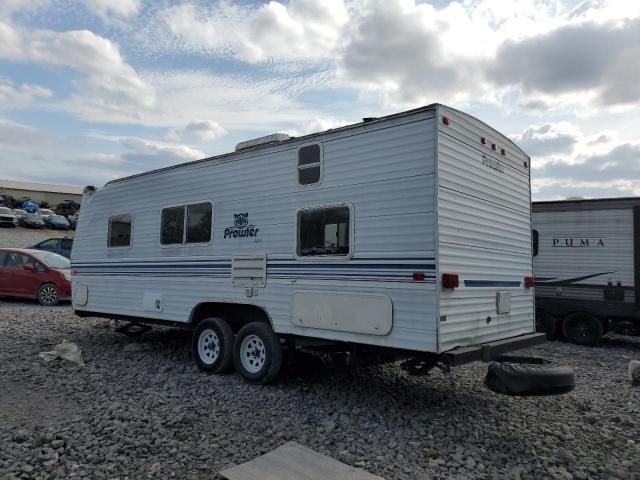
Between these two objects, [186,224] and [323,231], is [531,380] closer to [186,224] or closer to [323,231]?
[323,231]

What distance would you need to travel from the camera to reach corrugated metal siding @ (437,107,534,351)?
4.97 metres

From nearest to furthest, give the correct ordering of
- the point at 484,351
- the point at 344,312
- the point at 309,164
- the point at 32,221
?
1. the point at 484,351
2. the point at 344,312
3. the point at 309,164
4. the point at 32,221

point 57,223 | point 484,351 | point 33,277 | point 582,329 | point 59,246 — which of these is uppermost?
point 57,223

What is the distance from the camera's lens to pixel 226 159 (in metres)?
6.89

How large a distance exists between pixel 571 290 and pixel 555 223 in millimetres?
1316

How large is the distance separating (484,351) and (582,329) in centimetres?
600

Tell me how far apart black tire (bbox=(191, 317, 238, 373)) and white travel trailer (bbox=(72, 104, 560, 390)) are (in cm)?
2

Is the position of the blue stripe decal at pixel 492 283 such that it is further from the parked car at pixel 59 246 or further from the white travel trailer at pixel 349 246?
the parked car at pixel 59 246

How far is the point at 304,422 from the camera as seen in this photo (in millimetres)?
5145

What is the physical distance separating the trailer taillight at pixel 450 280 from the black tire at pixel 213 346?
3073 millimetres

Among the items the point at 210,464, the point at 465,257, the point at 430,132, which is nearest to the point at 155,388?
the point at 210,464

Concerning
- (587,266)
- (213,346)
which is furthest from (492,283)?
(587,266)

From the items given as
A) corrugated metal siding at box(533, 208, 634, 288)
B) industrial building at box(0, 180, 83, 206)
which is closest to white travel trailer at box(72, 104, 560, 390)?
corrugated metal siding at box(533, 208, 634, 288)

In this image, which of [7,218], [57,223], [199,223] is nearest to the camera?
[199,223]
